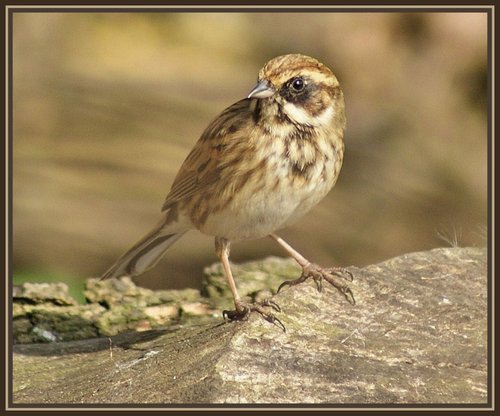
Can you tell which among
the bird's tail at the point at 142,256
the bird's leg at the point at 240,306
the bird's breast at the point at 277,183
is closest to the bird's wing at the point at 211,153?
the bird's breast at the point at 277,183

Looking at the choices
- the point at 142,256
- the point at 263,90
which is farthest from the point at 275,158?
the point at 142,256

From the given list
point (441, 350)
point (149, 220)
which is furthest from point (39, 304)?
point (149, 220)

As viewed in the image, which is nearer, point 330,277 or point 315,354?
point 315,354

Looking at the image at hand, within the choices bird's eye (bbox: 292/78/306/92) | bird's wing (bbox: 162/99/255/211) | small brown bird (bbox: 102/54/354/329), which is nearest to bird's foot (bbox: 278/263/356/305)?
small brown bird (bbox: 102/54/354/329)

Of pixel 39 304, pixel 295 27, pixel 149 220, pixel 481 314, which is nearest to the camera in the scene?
pixel 481 314

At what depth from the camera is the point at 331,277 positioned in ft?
18.6

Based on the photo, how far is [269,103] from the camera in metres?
5.49

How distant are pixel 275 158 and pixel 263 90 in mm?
334

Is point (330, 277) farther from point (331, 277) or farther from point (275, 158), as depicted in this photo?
point (275, 158)

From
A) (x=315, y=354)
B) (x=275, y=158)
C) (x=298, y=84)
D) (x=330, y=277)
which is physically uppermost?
(x=298, y=84)

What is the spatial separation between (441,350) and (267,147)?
1.19m

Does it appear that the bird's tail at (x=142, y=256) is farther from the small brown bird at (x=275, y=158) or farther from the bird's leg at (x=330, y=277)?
the bird's leg at (x=330, y=277)

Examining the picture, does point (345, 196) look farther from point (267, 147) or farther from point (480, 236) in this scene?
point (267, 147)

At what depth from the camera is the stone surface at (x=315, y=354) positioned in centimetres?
479
